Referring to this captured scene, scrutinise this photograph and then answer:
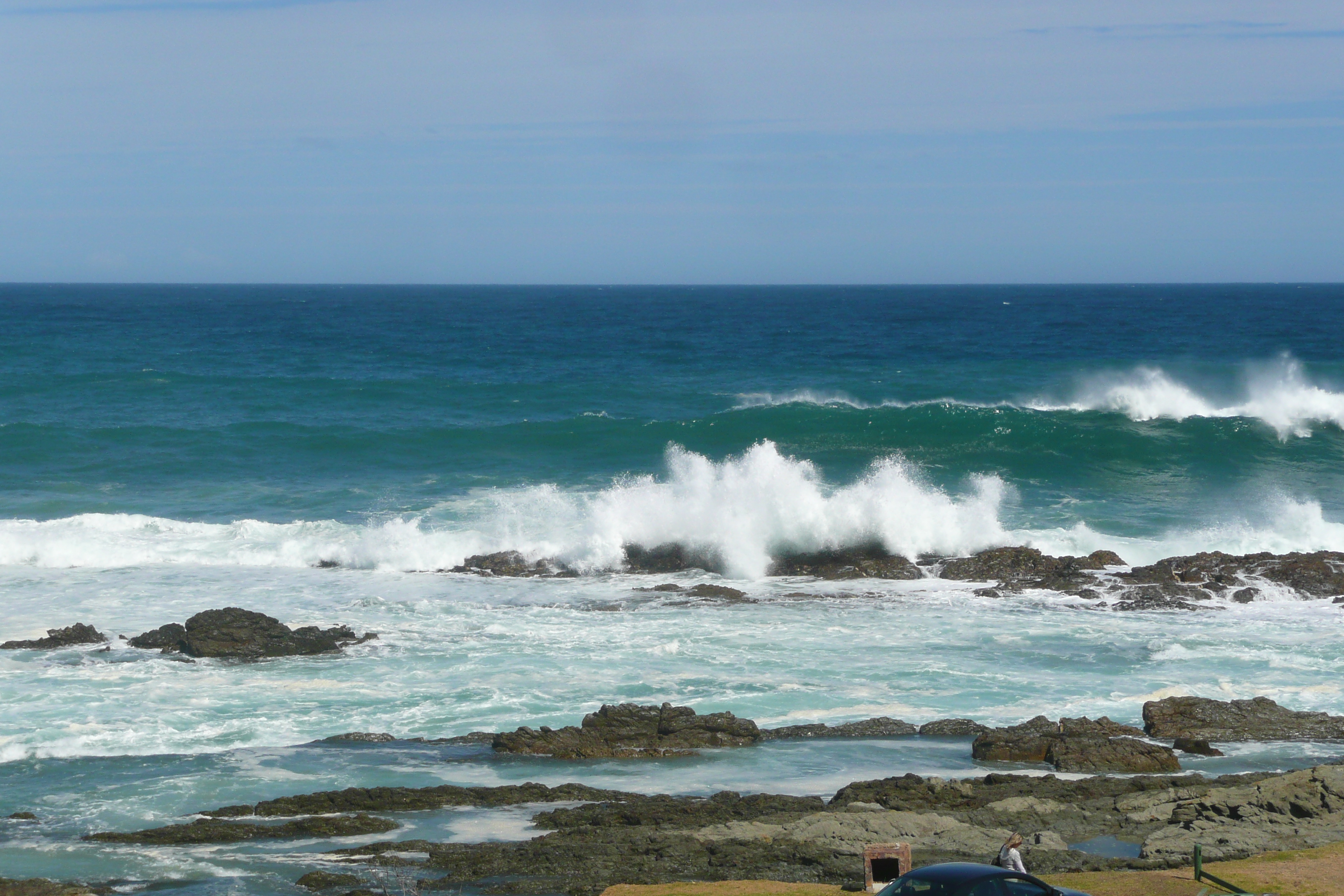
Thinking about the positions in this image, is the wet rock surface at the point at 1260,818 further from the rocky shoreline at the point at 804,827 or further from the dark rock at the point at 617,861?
A: the dark rock at the point at 617,861

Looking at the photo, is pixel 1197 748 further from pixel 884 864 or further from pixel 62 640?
pixel 62 640

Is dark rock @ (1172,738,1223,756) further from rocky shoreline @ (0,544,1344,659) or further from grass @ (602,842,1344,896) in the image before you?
rocky shoreline @ (0,544,1344,659)

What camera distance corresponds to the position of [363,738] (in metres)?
15.8

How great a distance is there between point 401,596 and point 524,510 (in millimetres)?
6977

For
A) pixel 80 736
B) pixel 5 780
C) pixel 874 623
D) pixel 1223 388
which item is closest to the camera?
pixel 5 780

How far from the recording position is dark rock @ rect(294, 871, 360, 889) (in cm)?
1114

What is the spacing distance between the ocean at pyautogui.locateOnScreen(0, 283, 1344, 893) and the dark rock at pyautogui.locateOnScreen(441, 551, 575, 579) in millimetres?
328

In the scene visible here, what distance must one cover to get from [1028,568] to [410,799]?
14688 millimetres

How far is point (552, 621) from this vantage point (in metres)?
21.7

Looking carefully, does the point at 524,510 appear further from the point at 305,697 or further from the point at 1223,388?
the point at 1223,388

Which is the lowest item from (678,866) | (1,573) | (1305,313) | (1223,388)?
(678,866)

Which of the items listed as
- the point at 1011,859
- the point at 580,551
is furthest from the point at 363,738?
the point at 580,551

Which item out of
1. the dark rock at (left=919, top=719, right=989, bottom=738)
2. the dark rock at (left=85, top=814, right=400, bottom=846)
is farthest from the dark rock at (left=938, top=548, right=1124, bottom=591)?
the dark rock at (left=85, top=814, right=400, bottom=846)

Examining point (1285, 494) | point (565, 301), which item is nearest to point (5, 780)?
point (1285, 494)
